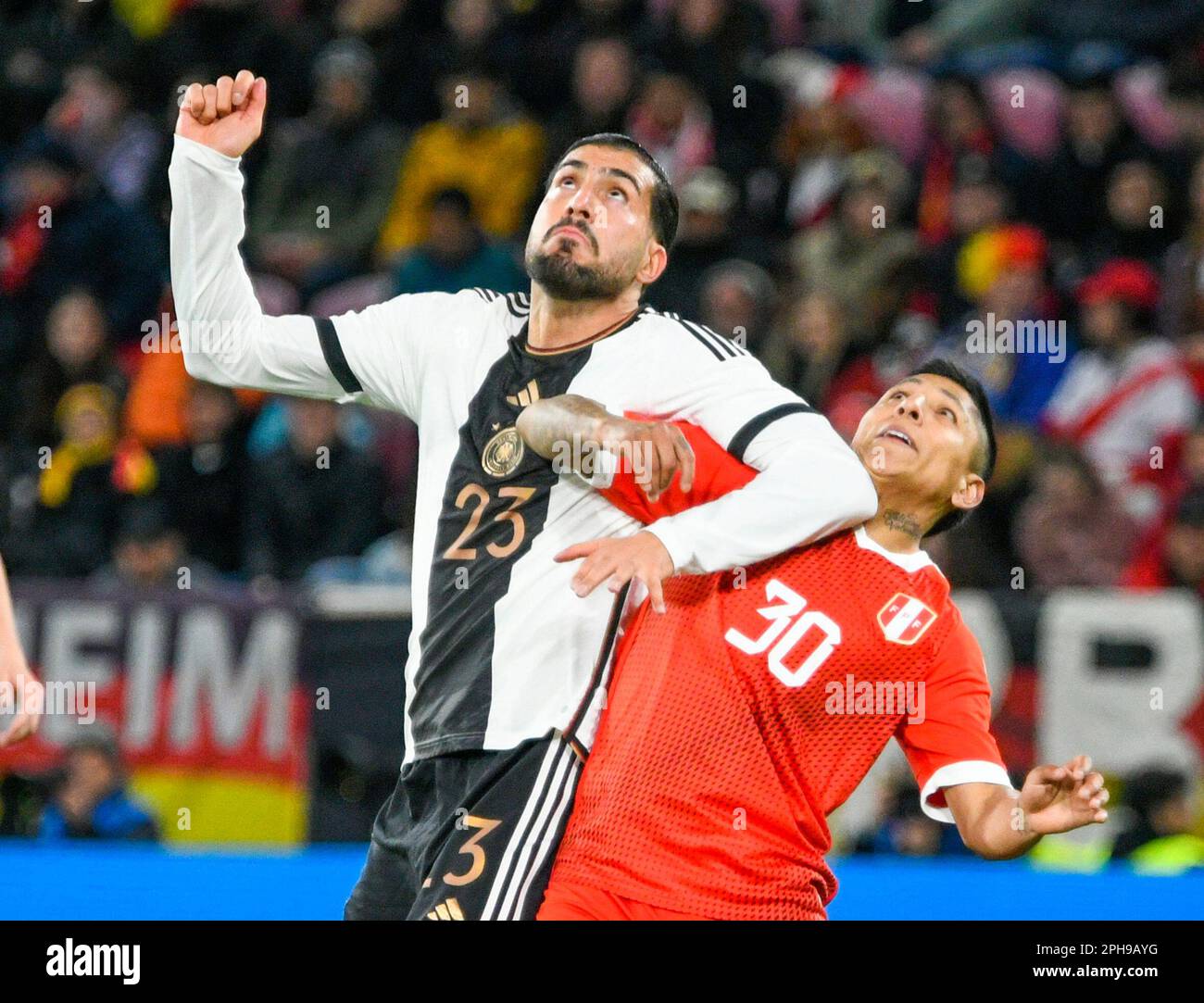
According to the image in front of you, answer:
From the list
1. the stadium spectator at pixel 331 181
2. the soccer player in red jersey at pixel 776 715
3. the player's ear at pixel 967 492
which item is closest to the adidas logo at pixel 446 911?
the soccer player in red jersey at pixel 776 715

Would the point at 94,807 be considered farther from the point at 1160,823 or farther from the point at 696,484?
the point at 696,484

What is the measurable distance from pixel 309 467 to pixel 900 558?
15.1 ft

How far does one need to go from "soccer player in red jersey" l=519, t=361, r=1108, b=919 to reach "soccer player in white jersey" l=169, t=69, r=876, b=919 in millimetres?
79

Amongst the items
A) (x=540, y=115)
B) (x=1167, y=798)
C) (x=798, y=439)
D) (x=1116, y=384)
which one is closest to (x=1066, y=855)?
(x=1167, y=798)

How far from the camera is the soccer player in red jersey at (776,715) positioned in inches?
141

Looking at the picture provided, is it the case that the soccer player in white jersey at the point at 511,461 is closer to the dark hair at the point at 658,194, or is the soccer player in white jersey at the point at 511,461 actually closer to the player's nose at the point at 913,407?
the dark hair at the point at 658,194

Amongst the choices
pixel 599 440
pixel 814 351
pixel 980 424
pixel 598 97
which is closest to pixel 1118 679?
pixel 814 351

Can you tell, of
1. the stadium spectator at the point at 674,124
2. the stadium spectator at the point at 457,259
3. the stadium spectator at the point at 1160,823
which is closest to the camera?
the stadium spectator at the point at 1160,823

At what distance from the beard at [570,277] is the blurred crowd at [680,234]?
12.0ft

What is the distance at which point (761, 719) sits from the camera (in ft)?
12.1

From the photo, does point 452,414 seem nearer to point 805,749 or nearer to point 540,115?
point 805,749

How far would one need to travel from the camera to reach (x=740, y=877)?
3604 mm

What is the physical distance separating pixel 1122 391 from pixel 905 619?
4348 mm

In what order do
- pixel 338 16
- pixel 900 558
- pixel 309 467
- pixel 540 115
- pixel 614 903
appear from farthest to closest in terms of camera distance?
pixel 338 16 → pixel 540 115 → pixel 309 467 → pixel 900 558 → pixel 614 903
